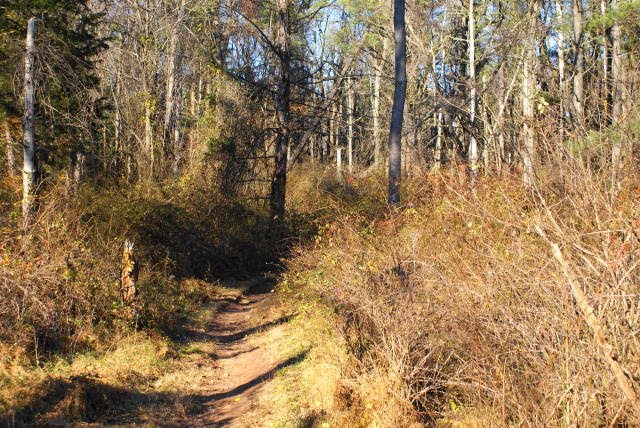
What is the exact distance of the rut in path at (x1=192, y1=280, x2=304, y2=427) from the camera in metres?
7.70

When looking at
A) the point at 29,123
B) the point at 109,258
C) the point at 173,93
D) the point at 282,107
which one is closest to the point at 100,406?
the point at 109,258

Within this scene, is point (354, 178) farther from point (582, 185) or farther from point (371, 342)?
point (582, 185)

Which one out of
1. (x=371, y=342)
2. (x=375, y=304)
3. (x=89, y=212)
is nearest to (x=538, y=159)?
(x=375, y=304)

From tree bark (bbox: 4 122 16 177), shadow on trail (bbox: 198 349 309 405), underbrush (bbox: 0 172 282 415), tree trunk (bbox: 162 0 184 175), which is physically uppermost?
tree trunk (bbox: 162 0 184 175)

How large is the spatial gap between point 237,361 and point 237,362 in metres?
0.06

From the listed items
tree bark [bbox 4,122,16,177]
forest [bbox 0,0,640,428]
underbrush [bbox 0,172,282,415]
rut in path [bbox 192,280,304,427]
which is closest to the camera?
forest [bbox 0,0,640,428]

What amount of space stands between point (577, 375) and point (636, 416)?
14.9 inches

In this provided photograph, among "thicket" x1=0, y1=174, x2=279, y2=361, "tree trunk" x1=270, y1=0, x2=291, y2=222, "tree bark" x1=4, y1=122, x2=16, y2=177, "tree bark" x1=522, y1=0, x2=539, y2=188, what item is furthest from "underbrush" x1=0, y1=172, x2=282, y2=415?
"tree bark" x1=522, y1=0, x2=539, y2=188

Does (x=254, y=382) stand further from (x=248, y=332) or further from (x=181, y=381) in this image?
(x=248, y=332)

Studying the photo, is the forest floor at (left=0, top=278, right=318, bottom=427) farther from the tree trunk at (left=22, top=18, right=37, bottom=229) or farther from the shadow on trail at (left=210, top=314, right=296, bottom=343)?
the tree trunk at (left=22, top=18, right=37, bottom=229)

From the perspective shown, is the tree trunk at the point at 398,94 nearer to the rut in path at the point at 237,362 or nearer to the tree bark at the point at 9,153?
the rut in path at the point at 237,362

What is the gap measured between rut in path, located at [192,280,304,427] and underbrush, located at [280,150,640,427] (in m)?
1.72

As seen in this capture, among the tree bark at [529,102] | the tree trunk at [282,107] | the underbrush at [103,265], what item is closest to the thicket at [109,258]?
the underbrush at [103,265]

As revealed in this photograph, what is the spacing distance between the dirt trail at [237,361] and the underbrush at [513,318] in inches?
69.2
